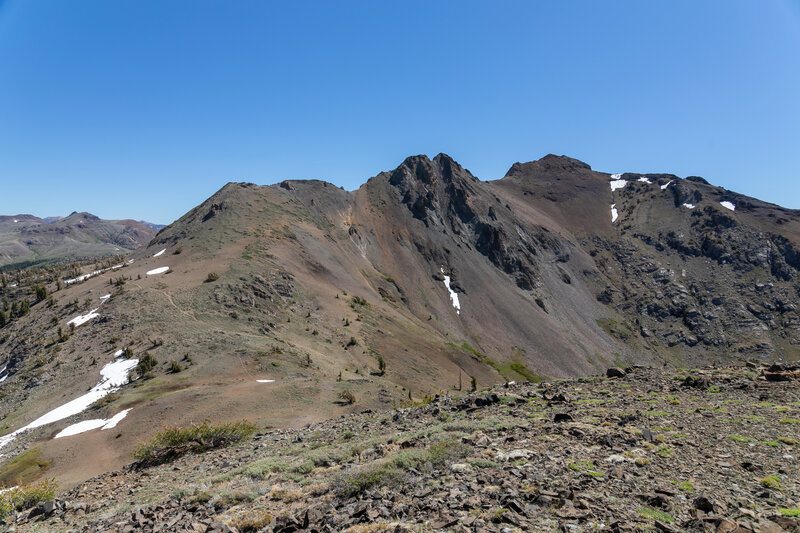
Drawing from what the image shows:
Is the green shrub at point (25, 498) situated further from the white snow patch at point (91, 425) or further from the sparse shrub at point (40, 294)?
the sparse shrub at point (40, 294)

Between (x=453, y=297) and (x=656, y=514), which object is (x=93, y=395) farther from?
(x=453, y=297)

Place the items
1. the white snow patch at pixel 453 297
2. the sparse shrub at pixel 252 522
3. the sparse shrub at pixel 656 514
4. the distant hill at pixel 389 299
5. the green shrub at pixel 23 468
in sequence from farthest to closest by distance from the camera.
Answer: the white snow patch at pixel 453 297 < the distant hill at pixel 389 299 < the green shrub at pixel 23 468 < the sparse shrub at pixel 252 522 < the sparse shrub at pixel 656 514

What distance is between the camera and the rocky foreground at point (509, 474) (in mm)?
7551

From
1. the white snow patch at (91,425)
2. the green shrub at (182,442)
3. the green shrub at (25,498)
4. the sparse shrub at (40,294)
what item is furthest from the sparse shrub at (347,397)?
the sparse shrub at (40,294)

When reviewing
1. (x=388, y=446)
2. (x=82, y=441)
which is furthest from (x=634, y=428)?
(x=82, y=441)

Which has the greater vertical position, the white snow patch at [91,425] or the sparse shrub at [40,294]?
the sparse shrub at [40,294]

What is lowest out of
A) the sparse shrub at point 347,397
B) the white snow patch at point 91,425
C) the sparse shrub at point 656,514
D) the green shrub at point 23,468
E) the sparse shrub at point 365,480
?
the green shrub at point 23,468

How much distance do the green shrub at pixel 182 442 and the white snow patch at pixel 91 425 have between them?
7.28 metres

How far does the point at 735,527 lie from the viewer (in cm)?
663

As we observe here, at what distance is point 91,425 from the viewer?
23750mm

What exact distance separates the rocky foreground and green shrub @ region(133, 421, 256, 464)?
0.72 metres

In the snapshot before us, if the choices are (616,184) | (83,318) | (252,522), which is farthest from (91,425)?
(616,184)

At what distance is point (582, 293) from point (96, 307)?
107715mm

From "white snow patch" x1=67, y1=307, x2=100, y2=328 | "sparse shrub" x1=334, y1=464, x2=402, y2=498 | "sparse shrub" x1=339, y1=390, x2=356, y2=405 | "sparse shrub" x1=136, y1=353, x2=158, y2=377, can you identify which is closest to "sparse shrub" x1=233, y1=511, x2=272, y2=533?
"sparse shrub" x1=334, y1=464, x2=402, y2=498
